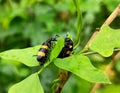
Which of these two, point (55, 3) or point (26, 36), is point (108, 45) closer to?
point (26, 36)

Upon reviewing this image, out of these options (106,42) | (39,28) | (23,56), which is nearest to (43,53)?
(23,56)

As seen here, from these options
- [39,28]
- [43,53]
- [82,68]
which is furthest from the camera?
[39,28]

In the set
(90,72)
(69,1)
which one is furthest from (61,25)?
(90,72)

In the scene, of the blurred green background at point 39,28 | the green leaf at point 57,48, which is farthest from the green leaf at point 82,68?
the blurred green background at point 39,28

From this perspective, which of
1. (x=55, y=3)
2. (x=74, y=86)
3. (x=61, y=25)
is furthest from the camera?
(x=55, y=3)

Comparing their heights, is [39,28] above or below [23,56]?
below

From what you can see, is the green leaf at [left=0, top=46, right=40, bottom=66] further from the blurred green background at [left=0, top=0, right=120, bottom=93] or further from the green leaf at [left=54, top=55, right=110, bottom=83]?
the blurred green background at [left=0, top=0, right=120, bottom=93]

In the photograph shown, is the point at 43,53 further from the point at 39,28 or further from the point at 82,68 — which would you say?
the point at 39,28
